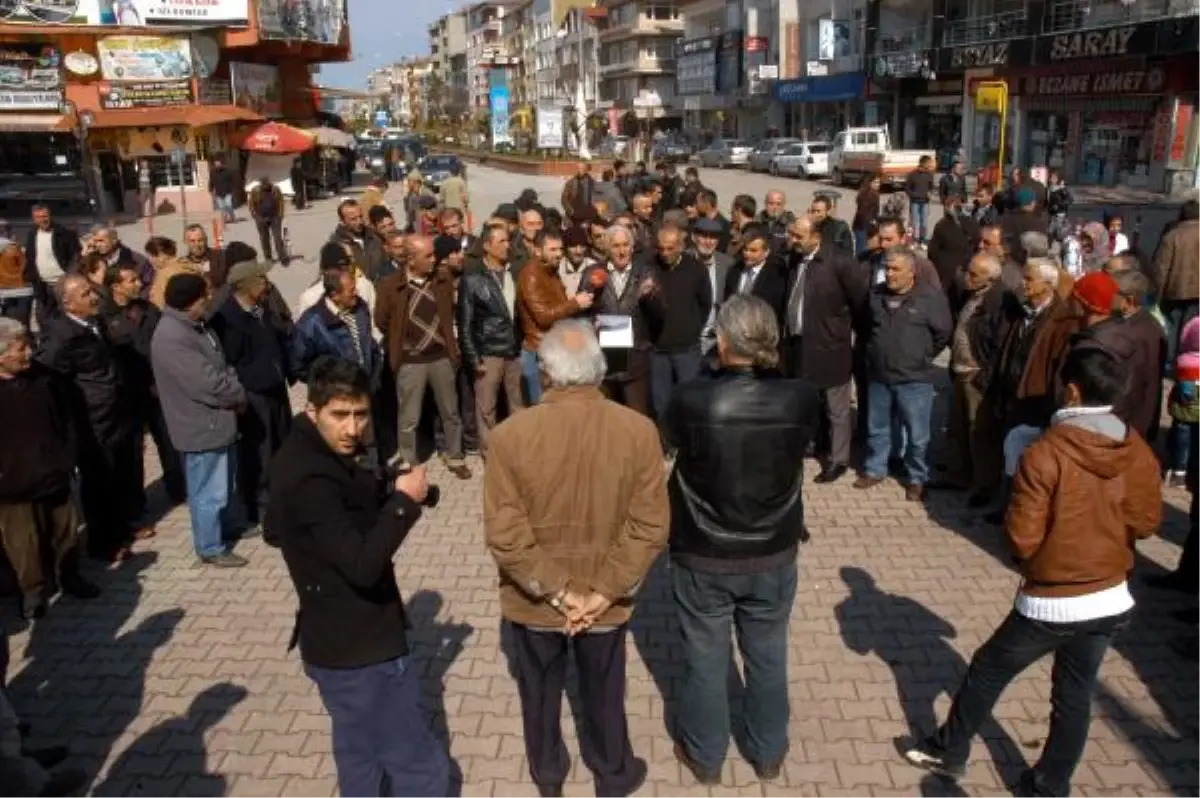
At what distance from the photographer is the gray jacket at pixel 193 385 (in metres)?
5.59

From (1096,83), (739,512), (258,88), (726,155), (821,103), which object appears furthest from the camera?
(821,103)

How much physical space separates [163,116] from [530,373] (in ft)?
83.2

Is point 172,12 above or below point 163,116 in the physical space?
above

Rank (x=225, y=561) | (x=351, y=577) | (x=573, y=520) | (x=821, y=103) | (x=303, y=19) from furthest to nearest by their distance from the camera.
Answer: (x=821, y=103) → (x=303, y=19) → (x=225, y=561) → (x=573, y=520) → (x=351, y=577)

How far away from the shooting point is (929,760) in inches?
157

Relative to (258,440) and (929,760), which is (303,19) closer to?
(258,440)

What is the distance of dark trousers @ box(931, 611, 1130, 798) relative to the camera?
135 inches

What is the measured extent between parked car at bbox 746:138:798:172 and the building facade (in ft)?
67.5

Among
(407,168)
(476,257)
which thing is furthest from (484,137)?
(476,257)

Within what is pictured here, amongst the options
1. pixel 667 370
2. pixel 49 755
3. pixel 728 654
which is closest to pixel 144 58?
pixel 667 370

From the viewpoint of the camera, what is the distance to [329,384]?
10.1 feet

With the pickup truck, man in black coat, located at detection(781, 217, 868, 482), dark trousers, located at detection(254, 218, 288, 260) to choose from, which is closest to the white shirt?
dark trousers, located at detection(254, 218, 288, 260)

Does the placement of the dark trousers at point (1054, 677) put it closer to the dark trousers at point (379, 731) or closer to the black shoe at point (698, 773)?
the black shoe at point (698, 773)

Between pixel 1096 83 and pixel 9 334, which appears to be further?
pixel 1096 83
